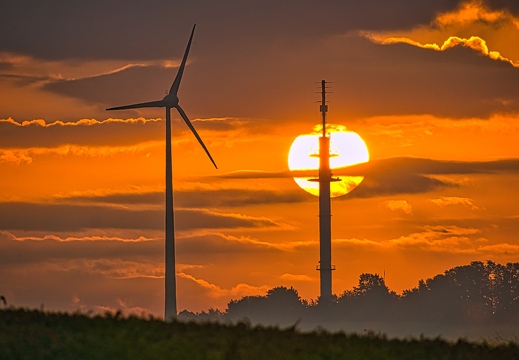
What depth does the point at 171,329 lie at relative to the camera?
21.3 m

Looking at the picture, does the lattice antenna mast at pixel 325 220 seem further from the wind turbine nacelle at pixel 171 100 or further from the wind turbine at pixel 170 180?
the wind turbine nacelle at pixel 171 100

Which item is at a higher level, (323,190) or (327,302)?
(323,190)

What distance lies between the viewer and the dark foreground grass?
1852 centimetres

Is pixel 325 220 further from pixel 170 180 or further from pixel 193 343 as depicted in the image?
pixel 193 343

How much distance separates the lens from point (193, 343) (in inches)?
760

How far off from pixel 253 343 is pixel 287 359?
5.06 ft

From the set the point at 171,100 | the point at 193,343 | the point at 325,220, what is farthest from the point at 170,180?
the point at 193,343

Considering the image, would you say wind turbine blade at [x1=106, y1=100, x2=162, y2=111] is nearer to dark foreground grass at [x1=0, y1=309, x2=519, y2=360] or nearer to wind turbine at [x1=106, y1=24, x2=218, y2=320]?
wind turbine at [x1=106, y1=24, x2=218, y2=320]

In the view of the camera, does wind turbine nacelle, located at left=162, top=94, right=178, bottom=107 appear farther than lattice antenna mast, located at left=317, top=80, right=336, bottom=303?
No

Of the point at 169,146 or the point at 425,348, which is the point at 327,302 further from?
the point at 425,348

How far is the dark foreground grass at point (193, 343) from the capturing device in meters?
18.5

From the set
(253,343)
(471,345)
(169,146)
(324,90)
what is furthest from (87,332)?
(324,90)

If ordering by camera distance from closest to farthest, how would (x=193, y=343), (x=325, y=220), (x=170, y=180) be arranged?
1. (x=193, y=343)
2. (x=170, y=180)
3. (x=325, y=220)

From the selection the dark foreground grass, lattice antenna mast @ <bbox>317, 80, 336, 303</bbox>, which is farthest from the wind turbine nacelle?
the dark foreground grass
